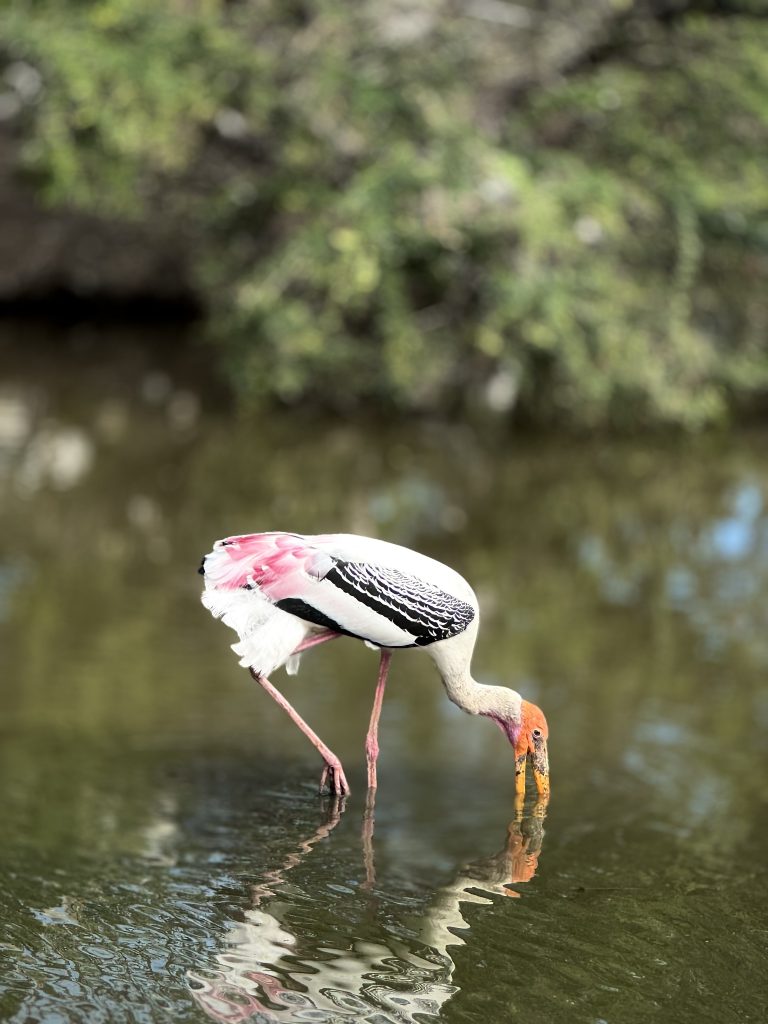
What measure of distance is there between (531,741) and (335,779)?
60 centimetres

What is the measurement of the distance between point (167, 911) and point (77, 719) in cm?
321

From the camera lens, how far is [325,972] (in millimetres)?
3799

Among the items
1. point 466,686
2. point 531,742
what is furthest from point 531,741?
point 466,686

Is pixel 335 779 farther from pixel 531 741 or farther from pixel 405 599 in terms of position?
pixel 405 599

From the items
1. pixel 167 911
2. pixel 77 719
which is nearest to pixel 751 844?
pixel 167 911

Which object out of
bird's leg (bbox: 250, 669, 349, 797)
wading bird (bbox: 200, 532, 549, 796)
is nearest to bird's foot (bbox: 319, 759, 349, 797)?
bird's leg (bbox: 250, 669, 349, 797)

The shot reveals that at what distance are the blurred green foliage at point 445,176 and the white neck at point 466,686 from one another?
860 cm

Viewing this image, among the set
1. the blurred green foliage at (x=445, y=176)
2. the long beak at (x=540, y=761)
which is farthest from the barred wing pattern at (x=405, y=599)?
the blurred green foliage at (x=445, y=176)

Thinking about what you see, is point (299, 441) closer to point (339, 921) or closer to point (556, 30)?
point (556, 30)

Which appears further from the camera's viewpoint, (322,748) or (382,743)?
(382,743)

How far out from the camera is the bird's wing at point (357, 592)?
3.91 metres

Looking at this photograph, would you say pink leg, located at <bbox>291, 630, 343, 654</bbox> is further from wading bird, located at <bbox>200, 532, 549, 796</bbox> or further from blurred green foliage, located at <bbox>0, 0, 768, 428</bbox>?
blurred green foliage, located at <bbox>0, 0, 768, 428</bbox>

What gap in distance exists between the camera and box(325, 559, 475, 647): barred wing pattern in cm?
390

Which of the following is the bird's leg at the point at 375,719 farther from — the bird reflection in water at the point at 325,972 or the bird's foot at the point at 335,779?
the bird reflection in water at the point at 325,972
